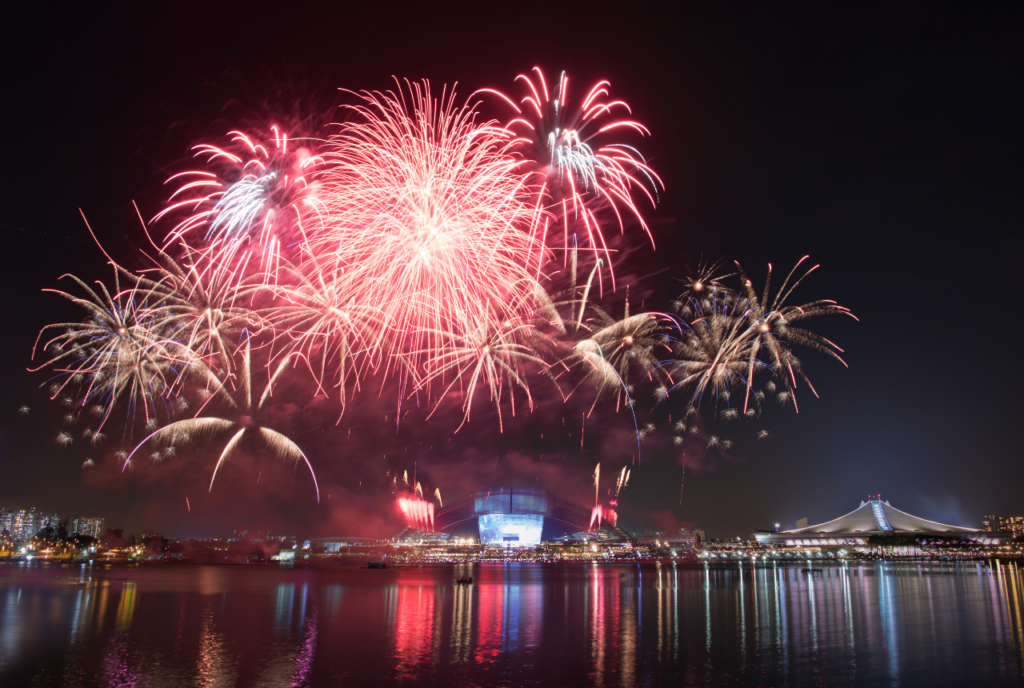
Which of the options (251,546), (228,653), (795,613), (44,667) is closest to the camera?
(44,667)

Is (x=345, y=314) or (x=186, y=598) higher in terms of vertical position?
(x=345, y=314)

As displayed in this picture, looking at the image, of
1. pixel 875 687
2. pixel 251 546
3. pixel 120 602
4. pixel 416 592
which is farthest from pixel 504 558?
pixel 875 687

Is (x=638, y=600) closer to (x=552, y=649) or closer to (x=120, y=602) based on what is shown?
(x=552, y=649)

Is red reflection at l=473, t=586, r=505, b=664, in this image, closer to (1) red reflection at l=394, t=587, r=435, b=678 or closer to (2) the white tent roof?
(1) red reflection at l=394, t=587, r=435, b=678

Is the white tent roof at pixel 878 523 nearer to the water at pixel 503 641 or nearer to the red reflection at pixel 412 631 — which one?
the water at pixel 503 641

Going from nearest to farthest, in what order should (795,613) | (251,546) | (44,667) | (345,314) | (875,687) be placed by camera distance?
(875,687), (44,667), (345,314), (795,613), (251,546)

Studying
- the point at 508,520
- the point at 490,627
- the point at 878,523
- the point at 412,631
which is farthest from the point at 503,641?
the point at 878,523

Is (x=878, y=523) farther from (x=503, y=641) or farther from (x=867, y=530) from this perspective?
(x=503, y=641)
